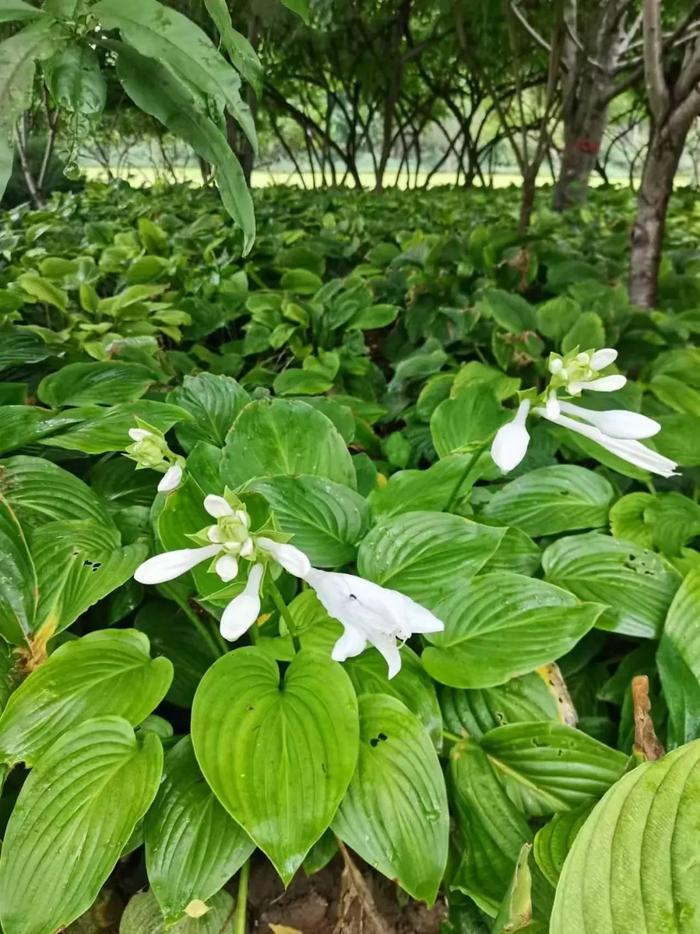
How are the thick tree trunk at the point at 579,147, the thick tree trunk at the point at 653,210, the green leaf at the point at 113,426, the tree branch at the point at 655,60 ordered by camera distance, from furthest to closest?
the thick tree trunk at the point at 579,147
the thick tree trunk at the point at 653,210
the tree branch at the point at 655,60
the green leaf at the point at 113,426

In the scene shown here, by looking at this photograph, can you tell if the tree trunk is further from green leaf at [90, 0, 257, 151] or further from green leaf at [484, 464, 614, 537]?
green leaf at [90, 0, 257, 151]

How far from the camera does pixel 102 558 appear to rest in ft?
3.12

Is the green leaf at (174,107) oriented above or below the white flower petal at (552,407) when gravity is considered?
above

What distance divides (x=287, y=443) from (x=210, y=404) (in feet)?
0.94

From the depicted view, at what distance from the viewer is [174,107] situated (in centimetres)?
77

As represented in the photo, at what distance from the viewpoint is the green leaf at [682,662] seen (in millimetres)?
857

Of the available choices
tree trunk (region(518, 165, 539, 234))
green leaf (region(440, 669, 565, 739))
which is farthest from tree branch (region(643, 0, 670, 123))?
green leaf (region(440, 669, 565, 739))

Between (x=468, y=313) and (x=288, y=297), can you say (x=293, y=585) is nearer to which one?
(x=468, y=313)

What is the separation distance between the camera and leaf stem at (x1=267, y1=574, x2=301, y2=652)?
0.77 metres

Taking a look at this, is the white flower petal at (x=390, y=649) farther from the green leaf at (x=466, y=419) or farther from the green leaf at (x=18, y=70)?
the green leaf at (x=466, y=419)

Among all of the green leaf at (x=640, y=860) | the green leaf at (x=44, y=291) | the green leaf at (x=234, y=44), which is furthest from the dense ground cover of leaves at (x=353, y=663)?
the green leaf at (x=234, y=44)

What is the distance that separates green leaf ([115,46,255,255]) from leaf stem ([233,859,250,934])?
2.60 ft

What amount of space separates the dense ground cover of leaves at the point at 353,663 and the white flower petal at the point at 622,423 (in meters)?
0.15

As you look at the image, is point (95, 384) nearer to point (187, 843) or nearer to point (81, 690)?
point (81, 690)
